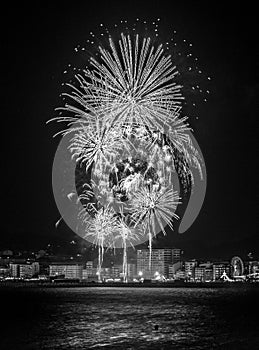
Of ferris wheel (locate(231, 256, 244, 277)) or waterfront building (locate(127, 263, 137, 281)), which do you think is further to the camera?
ferris wheel (locate(231, 256, 244, 277))

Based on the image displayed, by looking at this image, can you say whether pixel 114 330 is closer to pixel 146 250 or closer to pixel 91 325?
pixel 91 325

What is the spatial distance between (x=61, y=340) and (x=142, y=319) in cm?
1368

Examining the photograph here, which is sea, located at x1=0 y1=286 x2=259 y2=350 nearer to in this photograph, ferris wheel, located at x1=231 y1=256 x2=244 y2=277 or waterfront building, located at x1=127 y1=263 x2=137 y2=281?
waterfront building, located at x1=127 y1=263 x2=137 y2=281

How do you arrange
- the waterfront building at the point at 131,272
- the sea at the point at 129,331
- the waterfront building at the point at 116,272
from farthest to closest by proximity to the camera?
the waterfront building at the point at 116,272
the waterfront building at the point at 131,272
the sea at the point at 129,331

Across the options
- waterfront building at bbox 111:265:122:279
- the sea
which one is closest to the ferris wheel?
waterfront building at bbox 111:265:122:279

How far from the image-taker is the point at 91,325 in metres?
40.8

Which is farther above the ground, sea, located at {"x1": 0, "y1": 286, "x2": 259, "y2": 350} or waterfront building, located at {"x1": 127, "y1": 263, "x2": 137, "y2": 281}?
sea, located at {"x1": 0, "y1": 286, "x2": 259, "y2": 350}

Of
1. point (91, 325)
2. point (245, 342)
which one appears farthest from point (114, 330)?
point (245, 342)

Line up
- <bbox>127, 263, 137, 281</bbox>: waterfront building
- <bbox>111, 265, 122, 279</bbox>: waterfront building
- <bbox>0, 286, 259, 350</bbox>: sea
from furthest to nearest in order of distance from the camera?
<bbox>111, 265, 122, 279</bbox>: waterfront building
<bbox>127, 263, 137, 281</bbox>: waterfront building
<bbox>0, 286, 259, 350</bbox>: sea

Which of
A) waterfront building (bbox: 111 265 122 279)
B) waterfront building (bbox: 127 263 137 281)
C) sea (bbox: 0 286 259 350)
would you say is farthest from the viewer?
waterfront building (bbox: 111 265 122 279)

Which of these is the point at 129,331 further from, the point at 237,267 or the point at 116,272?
the point at 237,267

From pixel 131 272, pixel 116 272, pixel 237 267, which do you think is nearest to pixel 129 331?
pixel 131 272

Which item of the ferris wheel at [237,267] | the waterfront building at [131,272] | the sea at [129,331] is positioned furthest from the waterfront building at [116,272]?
the sea at [129,331]

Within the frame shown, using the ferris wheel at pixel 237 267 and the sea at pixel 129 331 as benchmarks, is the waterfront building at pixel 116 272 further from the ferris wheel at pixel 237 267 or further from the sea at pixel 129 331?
the sea at pixel 129 331
